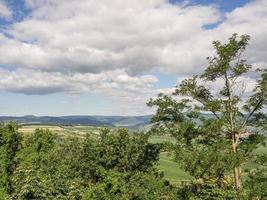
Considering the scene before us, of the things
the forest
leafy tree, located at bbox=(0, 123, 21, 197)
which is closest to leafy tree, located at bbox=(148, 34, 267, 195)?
the forest

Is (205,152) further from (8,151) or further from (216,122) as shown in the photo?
(8,151)

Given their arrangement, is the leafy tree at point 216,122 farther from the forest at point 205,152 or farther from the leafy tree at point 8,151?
the leafy tree at point 8,151

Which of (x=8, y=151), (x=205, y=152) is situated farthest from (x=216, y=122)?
(x=8, y=151)

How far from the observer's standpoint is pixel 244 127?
47.2 metres

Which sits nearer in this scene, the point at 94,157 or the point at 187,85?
the point at 187,85

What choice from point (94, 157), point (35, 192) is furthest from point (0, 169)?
point (35, 192)

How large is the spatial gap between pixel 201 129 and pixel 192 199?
370 inches

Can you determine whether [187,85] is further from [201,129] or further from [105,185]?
[105,185]

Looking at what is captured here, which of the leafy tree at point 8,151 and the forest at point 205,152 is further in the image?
the leafy tree at point 8,151

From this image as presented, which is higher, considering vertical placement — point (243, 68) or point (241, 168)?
point (243, 68)

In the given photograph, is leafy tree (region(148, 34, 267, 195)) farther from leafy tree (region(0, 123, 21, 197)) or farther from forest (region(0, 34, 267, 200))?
leafy tree (region(0, 123, 21, 197))

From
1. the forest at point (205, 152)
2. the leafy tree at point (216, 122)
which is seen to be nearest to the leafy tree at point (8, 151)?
the forest at point (205, 152)

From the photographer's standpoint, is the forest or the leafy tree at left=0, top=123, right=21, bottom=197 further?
the leafy tree at left=0, top=123, right=21, bottom=197

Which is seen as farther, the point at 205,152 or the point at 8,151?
the point at 8,151
